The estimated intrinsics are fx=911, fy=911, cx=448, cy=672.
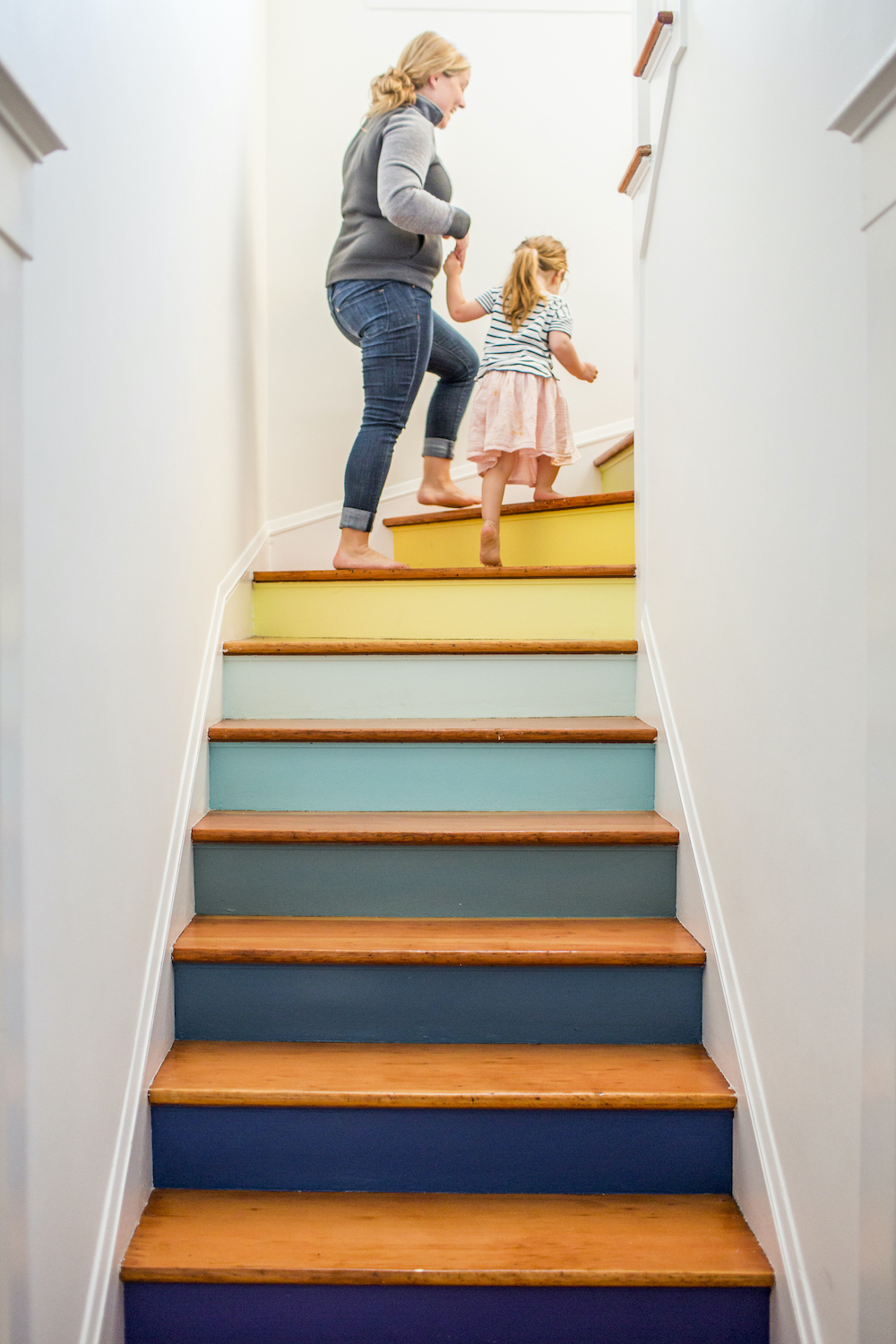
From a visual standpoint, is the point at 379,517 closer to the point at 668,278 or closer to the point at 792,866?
the point at 668,278

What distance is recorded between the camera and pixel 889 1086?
2.95 ft

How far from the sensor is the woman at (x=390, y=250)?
84.7 inches

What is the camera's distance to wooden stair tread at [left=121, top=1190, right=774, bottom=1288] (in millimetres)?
1170

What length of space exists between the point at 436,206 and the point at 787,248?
1249 mm

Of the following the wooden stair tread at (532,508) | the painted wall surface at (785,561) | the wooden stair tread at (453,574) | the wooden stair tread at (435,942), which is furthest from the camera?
the wooden stair tread at (532,508)

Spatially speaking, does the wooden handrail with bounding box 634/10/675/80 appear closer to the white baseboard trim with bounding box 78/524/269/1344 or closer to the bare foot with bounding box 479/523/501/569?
the bare foot with bounding box 479/523/501/569

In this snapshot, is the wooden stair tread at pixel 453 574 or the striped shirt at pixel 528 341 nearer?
the wooden stair tread at pixel 453 574

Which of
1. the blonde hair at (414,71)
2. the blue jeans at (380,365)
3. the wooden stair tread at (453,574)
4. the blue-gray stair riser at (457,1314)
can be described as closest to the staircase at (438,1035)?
the blue-gray stair riser at (457,1314)

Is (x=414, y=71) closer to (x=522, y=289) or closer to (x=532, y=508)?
(x=522, y=289)

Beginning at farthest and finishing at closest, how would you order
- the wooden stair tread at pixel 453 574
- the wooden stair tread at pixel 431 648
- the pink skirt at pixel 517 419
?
Result: the pink skirt at pixel 517 419
the wooden stair tread at pixel 453 574
the wooden stair tread at pixel 431 648

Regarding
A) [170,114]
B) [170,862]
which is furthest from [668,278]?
[170,862]

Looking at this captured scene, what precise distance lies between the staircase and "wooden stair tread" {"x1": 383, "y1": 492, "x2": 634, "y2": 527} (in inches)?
23.1

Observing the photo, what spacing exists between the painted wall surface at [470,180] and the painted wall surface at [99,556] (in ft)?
3.60

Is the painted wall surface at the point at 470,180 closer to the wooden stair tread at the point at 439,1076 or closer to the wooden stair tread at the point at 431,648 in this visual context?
the wooden stair tread at the point at 431,648
